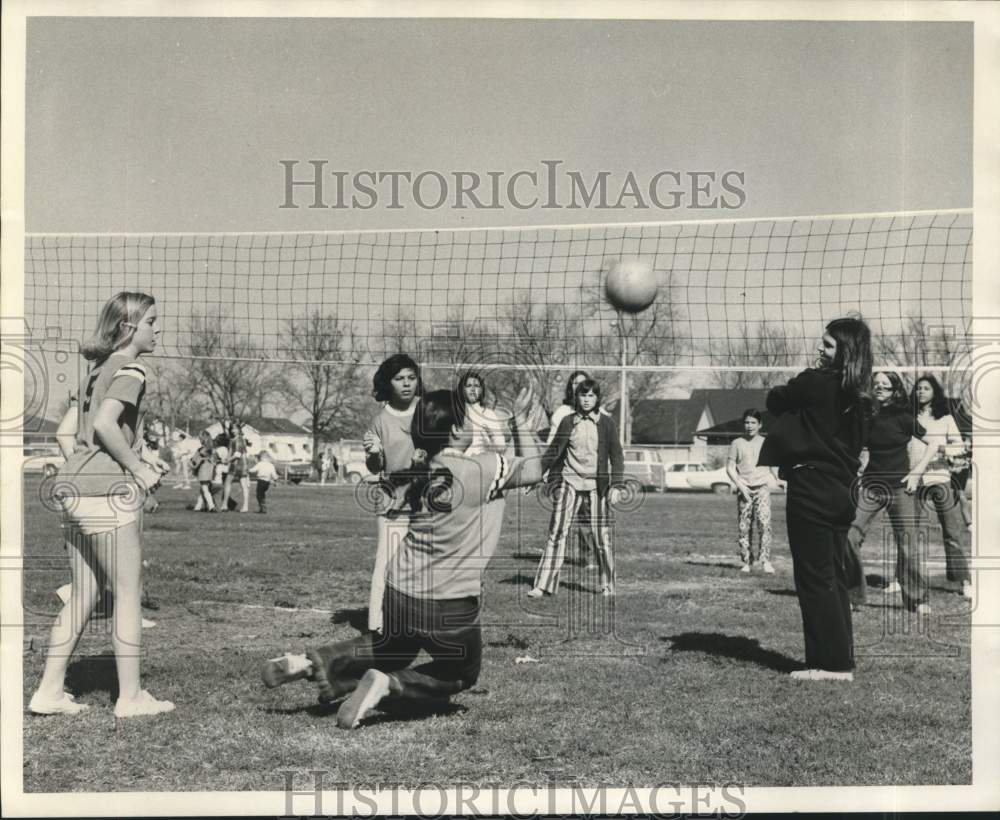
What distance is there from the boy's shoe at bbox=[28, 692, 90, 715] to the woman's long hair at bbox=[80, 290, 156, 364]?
4.76 feet

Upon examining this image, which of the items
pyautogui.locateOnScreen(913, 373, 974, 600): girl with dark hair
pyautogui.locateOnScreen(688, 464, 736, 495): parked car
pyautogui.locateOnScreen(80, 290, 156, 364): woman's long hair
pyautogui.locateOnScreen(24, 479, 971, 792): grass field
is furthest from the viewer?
pyautogui.locateOnScreen(688, 464, 736, 495): parked car

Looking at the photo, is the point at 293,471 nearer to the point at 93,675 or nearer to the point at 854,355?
the point at 93,675

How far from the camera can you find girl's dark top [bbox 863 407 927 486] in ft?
24.6

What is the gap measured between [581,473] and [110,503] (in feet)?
13.2

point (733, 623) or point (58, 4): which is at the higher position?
point (58, 4)

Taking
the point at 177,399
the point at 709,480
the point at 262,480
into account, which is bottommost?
the point at 709,480

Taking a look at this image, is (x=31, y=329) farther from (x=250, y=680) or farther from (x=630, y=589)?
(x=630, y=589)

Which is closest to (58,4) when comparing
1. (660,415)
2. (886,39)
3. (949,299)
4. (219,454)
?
(886,39)

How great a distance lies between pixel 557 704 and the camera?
4.88 m

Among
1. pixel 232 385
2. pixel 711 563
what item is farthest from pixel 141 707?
pixel 232 385

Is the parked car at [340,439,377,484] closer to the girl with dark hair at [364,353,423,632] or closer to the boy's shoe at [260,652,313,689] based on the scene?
the girl with dark hair at [364,353,423,632]

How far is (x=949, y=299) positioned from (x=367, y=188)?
4.66 meters

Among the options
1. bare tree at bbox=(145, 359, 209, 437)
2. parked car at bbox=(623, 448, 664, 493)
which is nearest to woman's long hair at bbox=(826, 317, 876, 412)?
bare tree at bbox=(145, 359, 209, 437)

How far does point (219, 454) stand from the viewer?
49.2 feet
